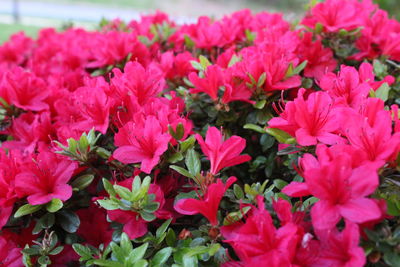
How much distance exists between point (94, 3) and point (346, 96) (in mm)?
12171

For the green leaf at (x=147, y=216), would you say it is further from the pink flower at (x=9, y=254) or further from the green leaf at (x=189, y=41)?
the green leaf at (x=189, y=41)

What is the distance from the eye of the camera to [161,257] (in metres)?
1.01

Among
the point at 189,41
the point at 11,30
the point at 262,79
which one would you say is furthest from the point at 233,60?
the point at 11,30

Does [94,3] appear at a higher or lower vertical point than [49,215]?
lower

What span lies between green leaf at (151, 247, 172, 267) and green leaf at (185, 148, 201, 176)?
0.66ft

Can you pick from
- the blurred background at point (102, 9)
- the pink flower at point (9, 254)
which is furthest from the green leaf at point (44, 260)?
the blurred background at point (102, 9)

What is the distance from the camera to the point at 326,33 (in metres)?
1.72

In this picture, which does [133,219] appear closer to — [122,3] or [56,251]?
[56,251]

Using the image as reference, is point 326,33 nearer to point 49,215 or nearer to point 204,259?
point 204,259

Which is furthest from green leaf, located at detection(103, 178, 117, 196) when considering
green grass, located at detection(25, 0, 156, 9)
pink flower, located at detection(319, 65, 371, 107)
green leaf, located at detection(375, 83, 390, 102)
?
green grass, located at detection(25, 0, 156, 9)

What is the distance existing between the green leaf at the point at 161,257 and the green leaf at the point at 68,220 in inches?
11.0

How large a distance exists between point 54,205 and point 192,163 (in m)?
0.39

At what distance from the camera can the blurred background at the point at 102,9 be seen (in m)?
8.70

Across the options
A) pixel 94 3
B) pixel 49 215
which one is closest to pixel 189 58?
pixel 49 215
